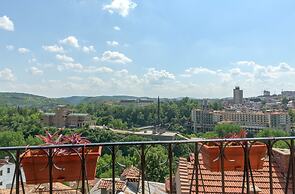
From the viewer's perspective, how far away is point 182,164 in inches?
244

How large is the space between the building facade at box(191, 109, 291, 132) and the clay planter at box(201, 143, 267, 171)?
252 ft

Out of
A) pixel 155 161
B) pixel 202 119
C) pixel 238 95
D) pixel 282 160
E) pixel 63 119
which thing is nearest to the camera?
pixel 282 160

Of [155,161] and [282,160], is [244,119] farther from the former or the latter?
[282,160]

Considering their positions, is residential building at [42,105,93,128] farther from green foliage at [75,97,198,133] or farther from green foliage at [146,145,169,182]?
green foliage at [146,145,169,182]

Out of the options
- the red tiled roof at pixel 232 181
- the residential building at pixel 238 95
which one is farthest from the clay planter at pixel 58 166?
the residential building at pixel 238 95

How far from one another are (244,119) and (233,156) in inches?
3367

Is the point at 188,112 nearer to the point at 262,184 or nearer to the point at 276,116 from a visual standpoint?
the point at 276,116

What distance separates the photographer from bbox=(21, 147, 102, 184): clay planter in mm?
1940

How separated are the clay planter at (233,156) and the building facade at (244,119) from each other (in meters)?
76.7

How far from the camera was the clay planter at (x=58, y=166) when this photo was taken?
6.37 ft

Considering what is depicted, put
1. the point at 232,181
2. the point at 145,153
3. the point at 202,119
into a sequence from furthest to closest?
the point at 202,119, the point at 232,181, the point at 145,153

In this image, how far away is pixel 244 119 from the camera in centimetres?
8375

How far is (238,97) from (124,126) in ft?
223

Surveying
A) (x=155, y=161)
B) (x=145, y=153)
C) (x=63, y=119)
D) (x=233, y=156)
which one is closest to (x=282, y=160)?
(x=155, y=161)
